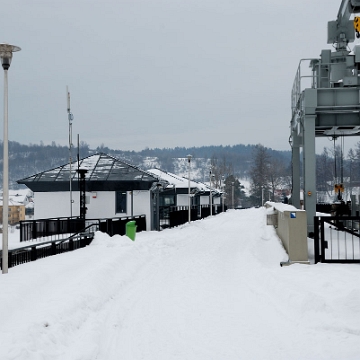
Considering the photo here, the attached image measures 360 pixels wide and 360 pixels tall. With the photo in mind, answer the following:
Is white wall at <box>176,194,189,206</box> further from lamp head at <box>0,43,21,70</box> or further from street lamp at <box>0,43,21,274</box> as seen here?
lamp head at <box>0,43,21,70</box>

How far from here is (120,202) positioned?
1254 inches

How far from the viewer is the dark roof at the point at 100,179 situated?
31266 millimetres

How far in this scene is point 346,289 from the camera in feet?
31.0

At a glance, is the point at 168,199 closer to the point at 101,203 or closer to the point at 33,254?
the point at 101,203

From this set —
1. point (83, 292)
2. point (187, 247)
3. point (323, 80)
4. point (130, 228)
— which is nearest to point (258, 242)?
point (187, 247)

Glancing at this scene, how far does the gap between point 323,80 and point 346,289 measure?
655 inches

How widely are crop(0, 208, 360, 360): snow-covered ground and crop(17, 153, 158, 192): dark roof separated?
16699mm

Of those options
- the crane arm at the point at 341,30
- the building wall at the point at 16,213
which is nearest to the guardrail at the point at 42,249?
the crane arm at the point at 341,30

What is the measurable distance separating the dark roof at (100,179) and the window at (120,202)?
1.67 feet

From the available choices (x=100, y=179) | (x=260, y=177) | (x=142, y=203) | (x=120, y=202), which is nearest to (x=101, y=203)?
(x=120, y=202)

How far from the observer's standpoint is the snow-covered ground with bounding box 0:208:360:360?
655 centimetres

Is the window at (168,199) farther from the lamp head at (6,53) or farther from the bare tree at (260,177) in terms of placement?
the bare tree at (260,177)

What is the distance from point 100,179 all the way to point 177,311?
76.7ft

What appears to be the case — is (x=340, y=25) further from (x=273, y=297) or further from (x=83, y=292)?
(x=83, y=292)
